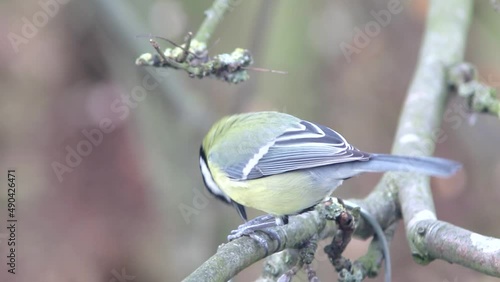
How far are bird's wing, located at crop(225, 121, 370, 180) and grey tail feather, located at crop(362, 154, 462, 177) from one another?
0.37 ft

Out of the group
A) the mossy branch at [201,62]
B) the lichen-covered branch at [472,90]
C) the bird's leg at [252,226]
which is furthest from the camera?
the lichen-covered branch at [472,90]

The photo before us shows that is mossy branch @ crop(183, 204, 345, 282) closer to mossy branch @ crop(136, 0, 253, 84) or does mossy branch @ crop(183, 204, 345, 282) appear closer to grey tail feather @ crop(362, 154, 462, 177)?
grey tail feather @ crop(362, 154, 462, 177)

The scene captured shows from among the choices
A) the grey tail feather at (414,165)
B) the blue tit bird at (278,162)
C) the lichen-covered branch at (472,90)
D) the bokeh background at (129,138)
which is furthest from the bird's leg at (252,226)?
the bokeh background at (129,138)

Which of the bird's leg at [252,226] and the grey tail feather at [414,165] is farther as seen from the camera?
the bird's leg at [252,226]

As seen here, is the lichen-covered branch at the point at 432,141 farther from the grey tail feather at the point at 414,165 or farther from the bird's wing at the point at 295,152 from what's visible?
the bird's wing at the point at 295,152

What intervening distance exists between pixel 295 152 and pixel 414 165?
0.41 meters

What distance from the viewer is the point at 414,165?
1715mm

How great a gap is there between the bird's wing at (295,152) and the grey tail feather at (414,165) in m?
0.11

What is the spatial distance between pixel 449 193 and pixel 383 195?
1774 mm

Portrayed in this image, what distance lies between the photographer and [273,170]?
6.53 ft

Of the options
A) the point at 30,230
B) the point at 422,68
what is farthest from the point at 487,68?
the point at 30,230

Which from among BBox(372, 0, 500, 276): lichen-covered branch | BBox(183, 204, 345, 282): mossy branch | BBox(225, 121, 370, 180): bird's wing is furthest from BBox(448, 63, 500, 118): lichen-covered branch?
BBox(183, 204, 345, 282): mossy branch

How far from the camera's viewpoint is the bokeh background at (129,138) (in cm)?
349

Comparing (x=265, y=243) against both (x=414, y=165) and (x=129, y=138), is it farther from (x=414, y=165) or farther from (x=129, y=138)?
(x=129, y=138)
